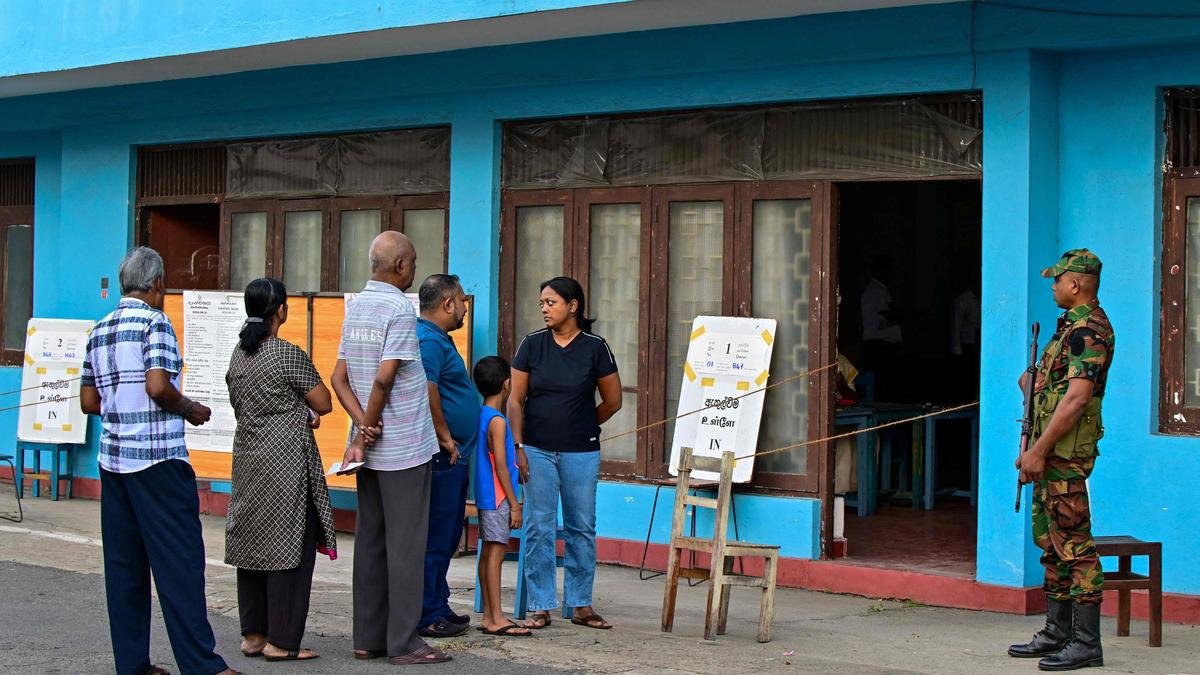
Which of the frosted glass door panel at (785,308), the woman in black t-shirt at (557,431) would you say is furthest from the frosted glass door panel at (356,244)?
the woman in black t-shirt at (557,431)

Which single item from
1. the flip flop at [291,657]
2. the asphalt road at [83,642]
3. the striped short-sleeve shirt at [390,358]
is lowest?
the asphalt road at [83,642]

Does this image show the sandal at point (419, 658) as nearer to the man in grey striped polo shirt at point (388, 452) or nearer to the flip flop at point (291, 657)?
the man in grey striped polo shirt at point (388, 452)

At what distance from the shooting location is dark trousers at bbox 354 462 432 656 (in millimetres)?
7371

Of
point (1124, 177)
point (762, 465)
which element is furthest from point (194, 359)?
point (1124, 177)

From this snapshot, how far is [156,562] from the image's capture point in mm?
6746

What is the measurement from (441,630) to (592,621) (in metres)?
0.89

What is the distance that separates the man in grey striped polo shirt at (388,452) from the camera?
23.9ft

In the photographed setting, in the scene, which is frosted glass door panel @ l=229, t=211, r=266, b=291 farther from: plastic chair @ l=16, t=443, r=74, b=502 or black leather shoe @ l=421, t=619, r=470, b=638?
black leather shoe @ l=421, t=619, r=470, b=638

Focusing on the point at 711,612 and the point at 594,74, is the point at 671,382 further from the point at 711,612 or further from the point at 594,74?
the point at 711,612

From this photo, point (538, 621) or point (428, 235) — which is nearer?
point (538, 621)

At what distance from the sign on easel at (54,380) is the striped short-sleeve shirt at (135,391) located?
752 centimetres

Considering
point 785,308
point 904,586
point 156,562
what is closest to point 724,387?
point 785,308

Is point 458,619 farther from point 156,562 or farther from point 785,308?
point 785,308

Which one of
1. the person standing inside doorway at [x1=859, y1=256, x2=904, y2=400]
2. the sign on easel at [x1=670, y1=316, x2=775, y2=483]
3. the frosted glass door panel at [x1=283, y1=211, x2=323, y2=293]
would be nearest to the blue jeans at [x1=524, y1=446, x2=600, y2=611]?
the sign on easel at [x1=670, y1=316, x2=775, y2=483]
